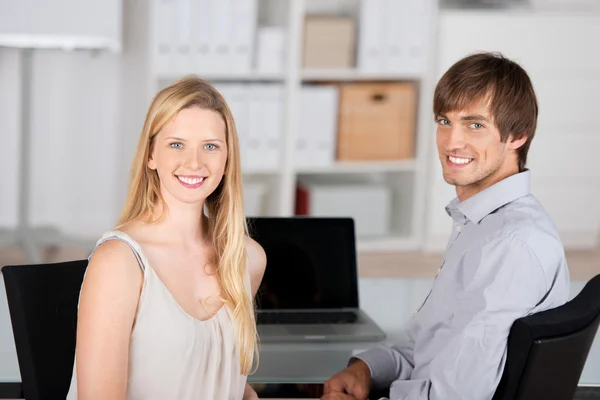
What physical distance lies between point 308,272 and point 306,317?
4.2 inches

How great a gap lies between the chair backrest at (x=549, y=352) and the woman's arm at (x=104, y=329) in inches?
23.7

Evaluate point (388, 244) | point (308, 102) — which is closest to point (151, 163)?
point (308, 102)

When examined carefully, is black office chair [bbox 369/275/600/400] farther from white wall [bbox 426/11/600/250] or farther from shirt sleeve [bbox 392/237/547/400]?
white wall [bbox 426/11/600/250]

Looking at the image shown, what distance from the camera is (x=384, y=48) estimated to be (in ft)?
15.1

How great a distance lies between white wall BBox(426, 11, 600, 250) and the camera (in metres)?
4.66

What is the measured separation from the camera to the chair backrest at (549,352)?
1463 mm

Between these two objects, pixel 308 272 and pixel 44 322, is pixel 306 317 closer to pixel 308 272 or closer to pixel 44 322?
pixel 308 272

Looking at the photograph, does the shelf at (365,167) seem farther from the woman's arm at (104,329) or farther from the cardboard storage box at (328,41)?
the woman's arm at (104,329)

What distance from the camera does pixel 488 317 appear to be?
155 cm

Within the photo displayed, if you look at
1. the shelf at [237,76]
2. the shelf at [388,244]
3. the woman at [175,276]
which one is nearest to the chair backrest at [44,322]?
the woman at [175,276]

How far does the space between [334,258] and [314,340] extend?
0.25m

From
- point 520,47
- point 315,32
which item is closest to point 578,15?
point 520,47

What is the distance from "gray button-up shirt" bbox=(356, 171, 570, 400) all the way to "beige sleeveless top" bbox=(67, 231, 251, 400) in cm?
35

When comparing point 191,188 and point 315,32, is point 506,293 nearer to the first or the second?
point 191,188
